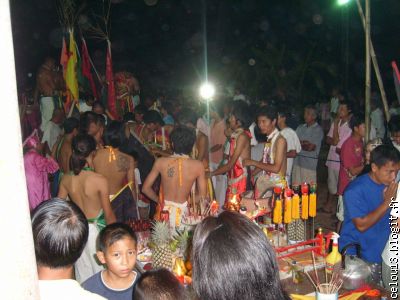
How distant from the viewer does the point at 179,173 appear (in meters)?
5.09

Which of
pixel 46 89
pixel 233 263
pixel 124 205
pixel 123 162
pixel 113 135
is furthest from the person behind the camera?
pixel 46 89

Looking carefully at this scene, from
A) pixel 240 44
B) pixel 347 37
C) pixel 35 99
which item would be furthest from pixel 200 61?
pixel 35 99

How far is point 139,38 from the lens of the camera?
2169 centimetres

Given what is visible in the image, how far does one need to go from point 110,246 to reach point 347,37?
1504cm

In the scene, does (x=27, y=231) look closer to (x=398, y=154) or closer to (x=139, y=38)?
A: (x=398, y=154)

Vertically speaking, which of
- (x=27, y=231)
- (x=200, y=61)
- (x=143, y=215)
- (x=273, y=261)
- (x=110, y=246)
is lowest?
(x=143, y=215)

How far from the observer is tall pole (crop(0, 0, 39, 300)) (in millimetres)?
995

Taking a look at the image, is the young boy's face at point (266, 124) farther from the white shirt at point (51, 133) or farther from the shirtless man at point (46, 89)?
the shirtless man at point (46, 89)

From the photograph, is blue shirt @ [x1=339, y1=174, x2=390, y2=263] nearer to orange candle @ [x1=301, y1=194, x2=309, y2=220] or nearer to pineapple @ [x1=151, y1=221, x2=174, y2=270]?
orange candle @ [x1=301, y1=194, x2=309, y2=220]

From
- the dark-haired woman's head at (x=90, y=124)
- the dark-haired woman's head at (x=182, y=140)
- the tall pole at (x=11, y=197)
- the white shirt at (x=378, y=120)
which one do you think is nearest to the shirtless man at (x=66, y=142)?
the dark-haired woman's head at (x=90, y=124)

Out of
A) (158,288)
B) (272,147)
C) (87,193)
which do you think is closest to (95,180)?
(87,193)

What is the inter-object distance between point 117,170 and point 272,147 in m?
2.03

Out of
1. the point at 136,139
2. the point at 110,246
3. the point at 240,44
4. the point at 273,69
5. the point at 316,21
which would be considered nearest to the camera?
Answer: the point at 110,246

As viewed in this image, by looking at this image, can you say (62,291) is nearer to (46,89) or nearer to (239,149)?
(239,149)
